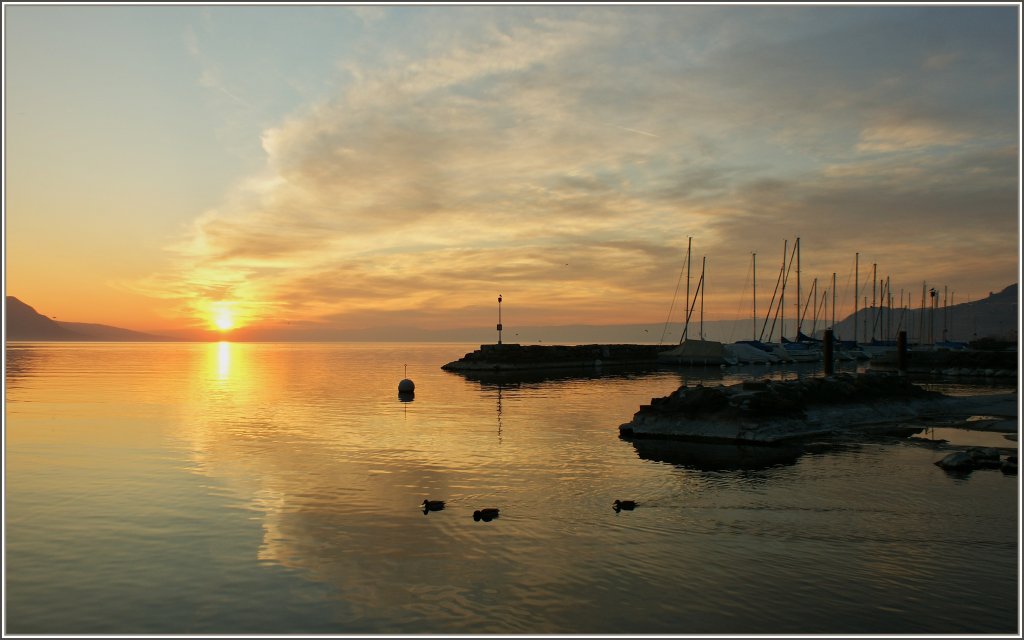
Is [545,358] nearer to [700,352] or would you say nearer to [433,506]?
[700,352]

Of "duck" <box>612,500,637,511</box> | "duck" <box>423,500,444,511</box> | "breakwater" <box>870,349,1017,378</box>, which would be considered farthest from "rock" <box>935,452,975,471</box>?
"breakwater" <box>870,349,1017,378</box>

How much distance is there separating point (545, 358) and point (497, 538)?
330 ft

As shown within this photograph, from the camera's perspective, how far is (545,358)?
118 metres

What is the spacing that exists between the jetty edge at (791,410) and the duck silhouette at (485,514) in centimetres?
1713

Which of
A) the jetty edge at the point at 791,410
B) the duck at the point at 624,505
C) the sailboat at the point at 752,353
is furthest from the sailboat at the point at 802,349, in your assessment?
the duck at the point at 624,505

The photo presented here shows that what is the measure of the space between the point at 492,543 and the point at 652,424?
20.6 metres

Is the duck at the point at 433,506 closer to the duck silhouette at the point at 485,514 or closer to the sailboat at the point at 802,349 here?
the duck silhouette at the point at 485,514

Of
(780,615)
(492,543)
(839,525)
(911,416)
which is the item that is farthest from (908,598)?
(911,416)

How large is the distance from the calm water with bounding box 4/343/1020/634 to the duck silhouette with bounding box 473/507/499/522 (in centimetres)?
22

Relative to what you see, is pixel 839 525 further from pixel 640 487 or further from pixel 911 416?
pixel 911 416

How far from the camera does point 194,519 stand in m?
19.2

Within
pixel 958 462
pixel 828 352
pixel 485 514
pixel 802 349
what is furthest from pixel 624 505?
pixel 802 349

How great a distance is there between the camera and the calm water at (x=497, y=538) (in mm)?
12703

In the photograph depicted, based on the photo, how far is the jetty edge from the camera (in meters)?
33.8
